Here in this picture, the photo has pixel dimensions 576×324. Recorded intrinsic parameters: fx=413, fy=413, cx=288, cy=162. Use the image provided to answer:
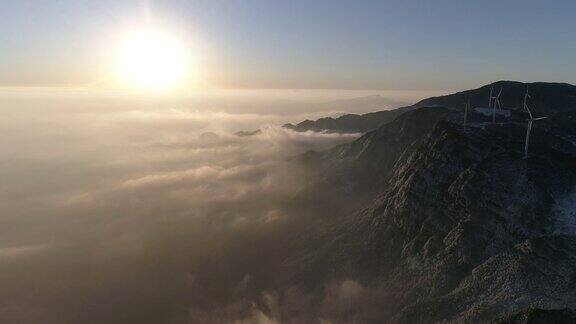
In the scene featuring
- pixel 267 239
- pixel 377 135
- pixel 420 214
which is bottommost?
pixel 267 239

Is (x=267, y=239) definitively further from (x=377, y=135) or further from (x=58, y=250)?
(x=58, y=250)

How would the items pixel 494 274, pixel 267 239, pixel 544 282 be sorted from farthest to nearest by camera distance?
1. pixel 267 239
2. pixel 494 274
3. pixel 544 282

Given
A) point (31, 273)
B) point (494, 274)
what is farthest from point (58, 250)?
point (494, 274)

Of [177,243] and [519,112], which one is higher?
[519,112]

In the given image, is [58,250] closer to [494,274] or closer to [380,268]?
[380,268]

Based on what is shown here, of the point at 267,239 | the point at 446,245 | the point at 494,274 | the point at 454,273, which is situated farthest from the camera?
the point at 267,239

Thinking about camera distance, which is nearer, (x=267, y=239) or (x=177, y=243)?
(x=267, y=239)
